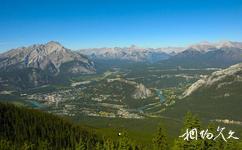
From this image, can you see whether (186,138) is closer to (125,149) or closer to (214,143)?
(214,143)

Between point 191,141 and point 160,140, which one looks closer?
point 191,141

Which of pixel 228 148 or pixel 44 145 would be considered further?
pixel 44 145

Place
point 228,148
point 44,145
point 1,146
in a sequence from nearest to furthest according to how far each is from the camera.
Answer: point 228,148 < point 1,146 < point 44,145

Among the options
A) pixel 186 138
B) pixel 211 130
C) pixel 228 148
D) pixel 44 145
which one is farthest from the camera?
pixel 44 145

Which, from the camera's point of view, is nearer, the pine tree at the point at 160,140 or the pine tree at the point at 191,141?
the pine tree at the point at 191,141

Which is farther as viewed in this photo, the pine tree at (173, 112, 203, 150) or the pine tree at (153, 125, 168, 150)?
the pine tree at (153, 125, 168, 150)

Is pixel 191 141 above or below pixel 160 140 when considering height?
above

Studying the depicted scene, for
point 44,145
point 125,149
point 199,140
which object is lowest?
point 44,145

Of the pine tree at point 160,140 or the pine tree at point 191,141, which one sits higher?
the pine tree at point 191,141

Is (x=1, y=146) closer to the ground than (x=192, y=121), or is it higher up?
closer to the ground

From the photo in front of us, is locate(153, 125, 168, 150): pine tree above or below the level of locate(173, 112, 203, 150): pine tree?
below

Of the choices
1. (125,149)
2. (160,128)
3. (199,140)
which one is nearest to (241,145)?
(199,140)
